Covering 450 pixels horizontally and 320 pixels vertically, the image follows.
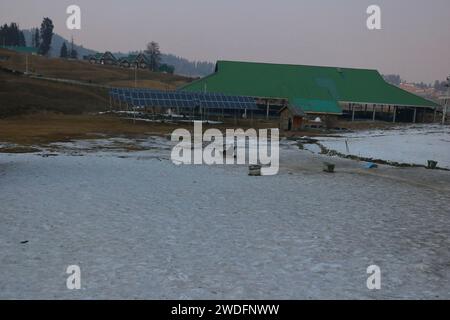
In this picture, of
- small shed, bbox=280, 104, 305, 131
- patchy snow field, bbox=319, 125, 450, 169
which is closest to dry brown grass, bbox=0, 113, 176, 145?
small shed, bbox=280, 104, 305, 131

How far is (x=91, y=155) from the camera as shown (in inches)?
942

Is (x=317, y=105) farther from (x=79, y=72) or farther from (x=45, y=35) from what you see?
(x=45, y=35)

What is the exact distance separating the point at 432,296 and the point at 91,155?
20321 mm

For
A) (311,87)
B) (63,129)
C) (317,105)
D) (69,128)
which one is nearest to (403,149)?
(317,105)

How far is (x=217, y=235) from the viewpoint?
1030 cm

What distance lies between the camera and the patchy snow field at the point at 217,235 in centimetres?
746

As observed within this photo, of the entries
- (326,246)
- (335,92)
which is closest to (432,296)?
(326,246)

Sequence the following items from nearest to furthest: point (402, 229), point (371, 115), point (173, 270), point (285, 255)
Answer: point (173, 270)
point (285, 255)
point (402, 229)
point (371, 115)

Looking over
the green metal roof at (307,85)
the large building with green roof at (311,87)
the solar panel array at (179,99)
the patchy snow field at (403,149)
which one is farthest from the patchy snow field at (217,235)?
the green metal roof at (307,85)

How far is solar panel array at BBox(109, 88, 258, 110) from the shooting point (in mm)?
51787

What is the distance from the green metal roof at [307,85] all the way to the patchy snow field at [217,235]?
1691 inches

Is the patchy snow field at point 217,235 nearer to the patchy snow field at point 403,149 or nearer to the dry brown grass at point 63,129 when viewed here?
the patchy snow field at point 403,149

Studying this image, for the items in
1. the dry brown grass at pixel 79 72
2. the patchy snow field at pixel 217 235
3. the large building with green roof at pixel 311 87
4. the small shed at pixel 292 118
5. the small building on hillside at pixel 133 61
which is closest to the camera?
the patchy snow field at pixel 217 235
